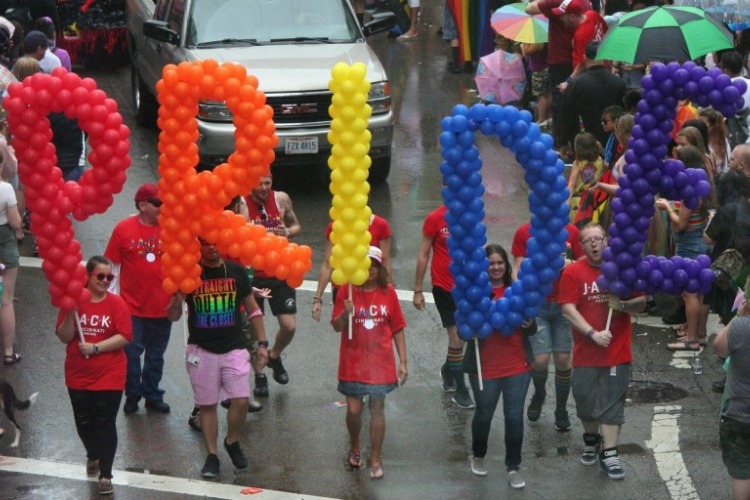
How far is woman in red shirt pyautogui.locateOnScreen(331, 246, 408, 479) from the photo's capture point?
9.30m

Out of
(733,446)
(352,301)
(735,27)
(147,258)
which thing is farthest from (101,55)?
(733,446)

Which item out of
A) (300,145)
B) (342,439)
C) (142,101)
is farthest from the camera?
(142,101)

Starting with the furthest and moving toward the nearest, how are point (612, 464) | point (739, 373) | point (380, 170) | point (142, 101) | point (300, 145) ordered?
point (142, 101) < point (380, 170) < point (300, 145) < point (612, 464) < point (739, 373)

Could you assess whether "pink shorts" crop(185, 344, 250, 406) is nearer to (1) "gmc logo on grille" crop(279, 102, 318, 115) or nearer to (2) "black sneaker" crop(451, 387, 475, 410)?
(2) "black sneaker" crop(451, 387, 475, 410)

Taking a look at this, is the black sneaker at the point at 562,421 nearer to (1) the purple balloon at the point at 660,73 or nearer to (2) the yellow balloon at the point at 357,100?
(1) the purple balloon at the point at 660,73

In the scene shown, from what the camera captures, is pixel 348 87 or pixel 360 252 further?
pixel 360 252

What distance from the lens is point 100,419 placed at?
9.22m

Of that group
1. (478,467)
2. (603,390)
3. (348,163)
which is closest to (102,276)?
(348,163)

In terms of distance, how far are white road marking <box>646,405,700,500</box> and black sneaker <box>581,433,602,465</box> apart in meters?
0.41

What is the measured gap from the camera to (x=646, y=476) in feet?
30.8

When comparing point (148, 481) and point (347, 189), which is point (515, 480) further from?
point (148, 481)

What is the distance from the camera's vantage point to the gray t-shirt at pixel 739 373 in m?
8.27

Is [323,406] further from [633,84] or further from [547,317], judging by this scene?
[633,84]

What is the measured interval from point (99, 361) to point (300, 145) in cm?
622
